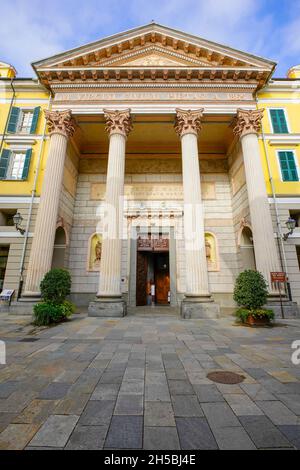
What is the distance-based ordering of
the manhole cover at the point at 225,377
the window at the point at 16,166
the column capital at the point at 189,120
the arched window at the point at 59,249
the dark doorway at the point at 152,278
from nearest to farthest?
1. the manhole cover at the point at 225,377
2. the column capital at the point at 189,120
3. the window at the point at 16,166
4. the arched window at the point at 59,249
5. the dark doorway at the point at 152,278

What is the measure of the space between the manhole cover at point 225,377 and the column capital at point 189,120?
42.4ft

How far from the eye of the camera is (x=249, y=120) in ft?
45.3

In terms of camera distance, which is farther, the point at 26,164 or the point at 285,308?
the point at 26,164

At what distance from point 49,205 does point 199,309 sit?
9.69m

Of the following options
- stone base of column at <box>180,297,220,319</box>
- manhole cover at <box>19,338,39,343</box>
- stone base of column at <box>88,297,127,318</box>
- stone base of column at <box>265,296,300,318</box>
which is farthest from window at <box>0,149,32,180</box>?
stone base of column at <box>265,296,300,318</box>

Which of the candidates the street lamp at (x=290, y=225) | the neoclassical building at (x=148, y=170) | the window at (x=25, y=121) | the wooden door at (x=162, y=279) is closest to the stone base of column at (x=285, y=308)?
the neoclassical building at (x=148, y=170)

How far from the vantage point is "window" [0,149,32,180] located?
48.5ft

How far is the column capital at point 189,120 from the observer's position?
44.7ft

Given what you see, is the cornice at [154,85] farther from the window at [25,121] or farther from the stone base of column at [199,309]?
the stone base of column at [199,309]

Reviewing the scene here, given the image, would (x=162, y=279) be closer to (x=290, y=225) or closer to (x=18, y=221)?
(x=290, y=225)

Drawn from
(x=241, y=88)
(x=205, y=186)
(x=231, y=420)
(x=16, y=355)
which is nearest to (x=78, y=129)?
(x=205, y=186)

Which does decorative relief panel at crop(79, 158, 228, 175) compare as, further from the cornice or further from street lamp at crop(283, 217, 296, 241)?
street lamp at crop(283, 217, 296, 241)

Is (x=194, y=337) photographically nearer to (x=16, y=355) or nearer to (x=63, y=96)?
(x=16, y=355)

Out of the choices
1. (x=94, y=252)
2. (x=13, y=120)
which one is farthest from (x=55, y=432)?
(x=13, y=120)
